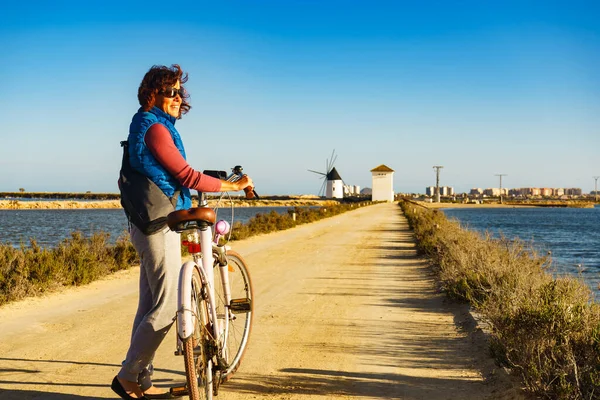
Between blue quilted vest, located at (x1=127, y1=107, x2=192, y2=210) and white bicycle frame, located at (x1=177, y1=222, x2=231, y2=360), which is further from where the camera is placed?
blue quilted vest, located at (x1=127, y1=107, x2=192, y2=210)

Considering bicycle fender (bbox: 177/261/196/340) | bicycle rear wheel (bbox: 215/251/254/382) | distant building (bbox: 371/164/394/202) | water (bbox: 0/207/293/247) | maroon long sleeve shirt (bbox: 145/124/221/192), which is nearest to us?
bicycle fender (bbox: 177/261/196/340)

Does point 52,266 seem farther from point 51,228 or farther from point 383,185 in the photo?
point 383,185

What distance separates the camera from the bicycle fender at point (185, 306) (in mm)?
3252

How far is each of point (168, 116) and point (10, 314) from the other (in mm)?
4922

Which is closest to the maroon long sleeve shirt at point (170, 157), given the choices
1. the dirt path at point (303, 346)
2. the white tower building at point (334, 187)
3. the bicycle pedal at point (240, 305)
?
the bicycle pedal at point (240, 305)

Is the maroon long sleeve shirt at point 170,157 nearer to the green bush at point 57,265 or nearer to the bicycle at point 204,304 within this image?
the bicycle at point 204,304

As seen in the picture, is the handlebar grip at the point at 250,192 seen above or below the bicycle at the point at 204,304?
above

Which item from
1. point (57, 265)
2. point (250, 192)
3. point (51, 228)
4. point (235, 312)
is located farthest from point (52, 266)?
point (51, 228)

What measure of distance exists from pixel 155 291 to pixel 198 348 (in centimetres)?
47

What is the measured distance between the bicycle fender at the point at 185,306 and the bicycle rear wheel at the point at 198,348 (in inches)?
2.3

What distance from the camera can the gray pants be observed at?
358cm

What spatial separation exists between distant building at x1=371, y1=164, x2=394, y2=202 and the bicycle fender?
5006 inches

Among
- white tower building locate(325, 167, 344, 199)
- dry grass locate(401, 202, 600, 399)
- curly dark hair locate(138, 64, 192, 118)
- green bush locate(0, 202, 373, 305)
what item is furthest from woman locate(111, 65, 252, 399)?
white tower building locate(325, 167, 344, 199)

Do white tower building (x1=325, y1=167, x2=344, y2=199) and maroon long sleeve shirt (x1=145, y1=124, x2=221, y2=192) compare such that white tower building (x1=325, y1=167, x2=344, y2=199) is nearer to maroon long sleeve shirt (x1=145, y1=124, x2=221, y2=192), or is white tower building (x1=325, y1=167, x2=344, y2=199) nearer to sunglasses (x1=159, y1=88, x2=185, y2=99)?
sunglasses (x1=159, y1=88, x2=185, y2=99)
